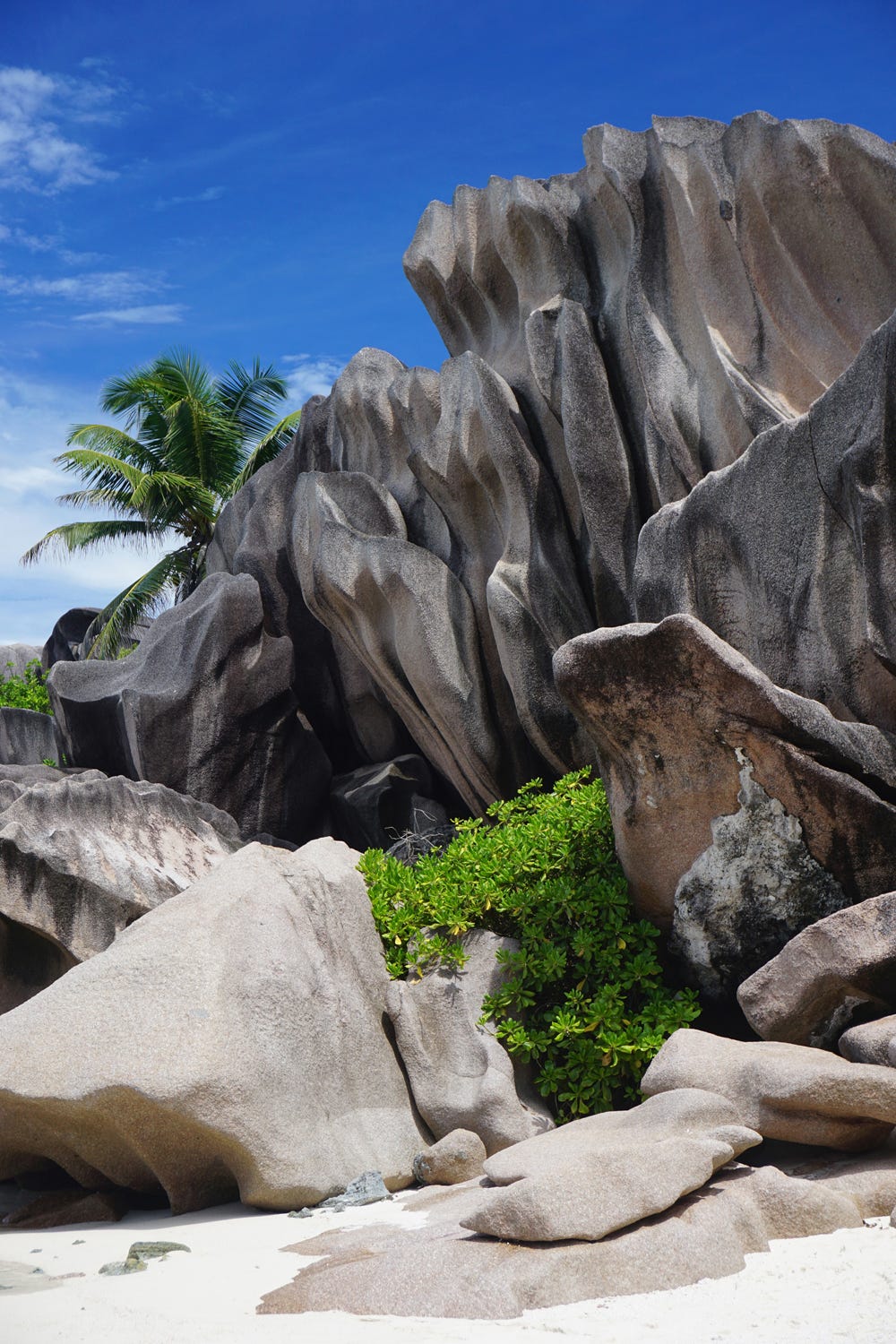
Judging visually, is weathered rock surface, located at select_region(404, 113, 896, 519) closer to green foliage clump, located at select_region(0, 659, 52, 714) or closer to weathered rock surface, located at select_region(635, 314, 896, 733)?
weathered rock surface, located at select_region(635, 314, 896, 733)

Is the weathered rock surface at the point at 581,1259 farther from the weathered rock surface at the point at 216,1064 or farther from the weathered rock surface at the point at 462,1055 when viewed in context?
the weathered rock surface at the point at 462,1055

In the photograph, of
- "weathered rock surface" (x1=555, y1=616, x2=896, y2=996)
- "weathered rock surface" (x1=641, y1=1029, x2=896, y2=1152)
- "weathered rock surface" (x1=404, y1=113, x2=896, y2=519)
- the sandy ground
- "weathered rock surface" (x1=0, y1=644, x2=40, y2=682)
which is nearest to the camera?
the sandy ground

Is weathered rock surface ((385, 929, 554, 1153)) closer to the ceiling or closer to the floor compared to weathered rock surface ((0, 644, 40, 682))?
closer to the floor

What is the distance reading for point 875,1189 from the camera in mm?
3893

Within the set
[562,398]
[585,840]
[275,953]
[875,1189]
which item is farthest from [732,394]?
[875,1189]

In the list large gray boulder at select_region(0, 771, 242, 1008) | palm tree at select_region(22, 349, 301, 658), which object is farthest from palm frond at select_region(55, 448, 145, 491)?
large gray boulder at select_region(0, 771, 242, 1008)

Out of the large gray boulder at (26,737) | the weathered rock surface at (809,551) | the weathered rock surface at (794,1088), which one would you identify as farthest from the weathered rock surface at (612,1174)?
the large gray boulder at (26,737)

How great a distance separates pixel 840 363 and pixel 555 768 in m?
3.99

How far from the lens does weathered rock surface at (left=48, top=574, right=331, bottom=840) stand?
12.0 m

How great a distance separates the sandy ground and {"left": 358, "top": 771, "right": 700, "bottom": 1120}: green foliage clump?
74.7 inches

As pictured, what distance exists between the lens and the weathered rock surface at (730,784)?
5.40 meters

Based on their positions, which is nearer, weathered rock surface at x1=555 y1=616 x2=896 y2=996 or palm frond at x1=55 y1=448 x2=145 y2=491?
weathered rock surface at x1=555 y1=616 x2=896 y2=996

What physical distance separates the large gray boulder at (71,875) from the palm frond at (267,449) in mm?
11810

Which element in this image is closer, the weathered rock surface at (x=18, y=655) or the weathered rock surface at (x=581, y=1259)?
the weathered rock surface at (x=581, y=1259)
